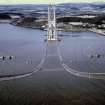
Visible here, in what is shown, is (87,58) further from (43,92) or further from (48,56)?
(43,92)

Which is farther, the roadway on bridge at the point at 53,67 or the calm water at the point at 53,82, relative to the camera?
the roadway on bridge at the point at 53,67

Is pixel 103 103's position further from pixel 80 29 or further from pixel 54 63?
pixel 80 29

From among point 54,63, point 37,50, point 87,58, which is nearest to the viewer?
point 54,63

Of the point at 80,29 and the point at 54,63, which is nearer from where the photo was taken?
the point at 54,63

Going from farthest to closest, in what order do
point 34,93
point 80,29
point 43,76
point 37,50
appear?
point 80,29 < point 37,50 < point 43,76 < point 34,93

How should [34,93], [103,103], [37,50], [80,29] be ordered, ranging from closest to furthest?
[103,103] < [34,93] < [37,50] < [80,29]

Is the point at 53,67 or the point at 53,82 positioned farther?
the point at 53,67

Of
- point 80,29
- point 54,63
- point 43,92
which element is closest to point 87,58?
point 54,63

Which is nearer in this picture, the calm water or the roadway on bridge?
the calm water

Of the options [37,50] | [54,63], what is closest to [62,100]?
[54,63]
